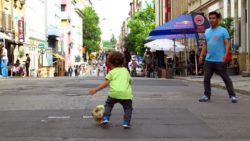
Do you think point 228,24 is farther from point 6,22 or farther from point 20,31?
point 20,31

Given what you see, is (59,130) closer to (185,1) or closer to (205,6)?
(205,6)

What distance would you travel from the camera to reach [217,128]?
8852 millimetres

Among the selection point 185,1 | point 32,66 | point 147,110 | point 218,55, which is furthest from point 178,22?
point 32,66

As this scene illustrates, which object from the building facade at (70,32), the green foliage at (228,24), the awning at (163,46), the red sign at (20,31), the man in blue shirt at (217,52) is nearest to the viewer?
the man in blue shirt at (217,52)

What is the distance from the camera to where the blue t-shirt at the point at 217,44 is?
13.1m

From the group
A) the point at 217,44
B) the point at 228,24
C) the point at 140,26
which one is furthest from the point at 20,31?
the point at 140,26

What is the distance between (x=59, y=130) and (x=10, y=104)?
4.52 metres

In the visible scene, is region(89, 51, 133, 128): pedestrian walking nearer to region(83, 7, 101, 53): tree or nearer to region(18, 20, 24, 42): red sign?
region(18, 20, 24, 42): red sign

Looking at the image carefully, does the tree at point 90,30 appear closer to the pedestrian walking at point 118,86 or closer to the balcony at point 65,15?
the balcony at point 65,15

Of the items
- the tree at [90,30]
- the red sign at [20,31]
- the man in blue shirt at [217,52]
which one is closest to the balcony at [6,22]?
the red sign at [20,31]

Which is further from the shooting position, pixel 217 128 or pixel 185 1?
pixel 185 1

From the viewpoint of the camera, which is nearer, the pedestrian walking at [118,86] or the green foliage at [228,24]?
the pedestrian walking at [118,86]

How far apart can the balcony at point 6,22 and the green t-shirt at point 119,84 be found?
37.4 metres

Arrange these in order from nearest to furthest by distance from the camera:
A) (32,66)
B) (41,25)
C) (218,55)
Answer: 1. (218,55)
2. (32,66)
3. (41,25)
